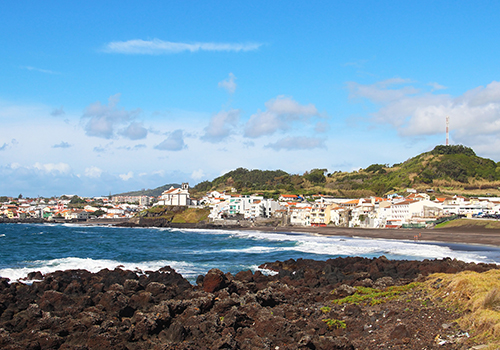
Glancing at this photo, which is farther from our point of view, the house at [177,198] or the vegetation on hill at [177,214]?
the house at [177,198]

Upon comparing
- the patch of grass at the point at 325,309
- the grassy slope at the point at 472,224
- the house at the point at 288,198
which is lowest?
the grassy slope at the point at 472,224

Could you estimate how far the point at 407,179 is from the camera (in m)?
137

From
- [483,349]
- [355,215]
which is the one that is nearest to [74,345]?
[483,349]

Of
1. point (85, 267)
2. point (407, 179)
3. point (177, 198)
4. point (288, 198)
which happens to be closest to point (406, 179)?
point (407, 179)

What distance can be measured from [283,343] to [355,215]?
79130 millimetres

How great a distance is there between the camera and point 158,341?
32.1 ft

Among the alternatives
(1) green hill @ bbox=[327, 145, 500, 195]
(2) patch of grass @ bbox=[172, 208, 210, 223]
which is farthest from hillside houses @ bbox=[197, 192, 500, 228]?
(1) green hill @ bbox=[327, 145, 500, 195]

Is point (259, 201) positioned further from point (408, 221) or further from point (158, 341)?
point (158, 341)

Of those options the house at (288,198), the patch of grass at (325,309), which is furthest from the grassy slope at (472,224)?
the house at (288,198)

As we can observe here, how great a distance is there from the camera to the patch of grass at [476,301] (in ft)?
28.3

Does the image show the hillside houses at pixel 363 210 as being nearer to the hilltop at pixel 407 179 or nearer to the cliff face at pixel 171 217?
the cliff face at pixel 171 217

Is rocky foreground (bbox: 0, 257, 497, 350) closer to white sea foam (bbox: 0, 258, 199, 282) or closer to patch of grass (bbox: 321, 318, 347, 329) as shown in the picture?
patch of grass (bbox: 321, 318, 347, 329)

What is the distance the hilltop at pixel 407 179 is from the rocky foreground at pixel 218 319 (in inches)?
4609

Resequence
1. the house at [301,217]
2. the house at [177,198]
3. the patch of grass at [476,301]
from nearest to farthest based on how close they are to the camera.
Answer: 1. the patch of grass at [476,301]
2. the house at [301,217]
3. the house at [177,198]
